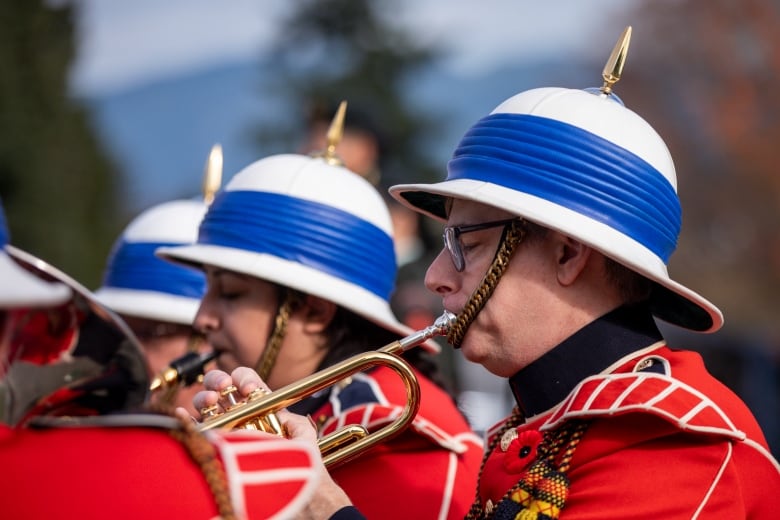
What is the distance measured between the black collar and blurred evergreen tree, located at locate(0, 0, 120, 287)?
47.8 ft

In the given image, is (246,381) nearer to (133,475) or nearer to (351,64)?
(133,475)

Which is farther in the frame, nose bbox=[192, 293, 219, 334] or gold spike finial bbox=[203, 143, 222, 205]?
gold spike finial bbox=[203, 143, 222, 205]

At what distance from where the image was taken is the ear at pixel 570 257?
3.01m

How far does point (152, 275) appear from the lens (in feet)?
17.5

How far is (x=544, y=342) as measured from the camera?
304 centimetres

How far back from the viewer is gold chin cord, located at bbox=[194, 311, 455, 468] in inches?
116

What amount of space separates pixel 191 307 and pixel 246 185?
1.15m

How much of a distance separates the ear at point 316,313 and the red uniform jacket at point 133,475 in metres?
1.95

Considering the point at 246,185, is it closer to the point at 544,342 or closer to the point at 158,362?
the point at 158,362

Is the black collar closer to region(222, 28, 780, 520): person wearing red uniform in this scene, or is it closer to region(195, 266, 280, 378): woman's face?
region(222, 28, 780, 520): person wearing red uniform

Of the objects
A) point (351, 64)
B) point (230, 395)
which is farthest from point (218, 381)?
point (351, 64)

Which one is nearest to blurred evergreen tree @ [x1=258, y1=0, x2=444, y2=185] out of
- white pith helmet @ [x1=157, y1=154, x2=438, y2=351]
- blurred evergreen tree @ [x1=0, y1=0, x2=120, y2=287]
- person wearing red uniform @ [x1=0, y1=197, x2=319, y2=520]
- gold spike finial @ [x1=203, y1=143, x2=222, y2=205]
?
blurred evergreen tree @ [x1=0, y1=0, x2=120, y2=287]

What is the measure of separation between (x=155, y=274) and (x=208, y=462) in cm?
330

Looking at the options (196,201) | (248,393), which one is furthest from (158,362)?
(248,393)
